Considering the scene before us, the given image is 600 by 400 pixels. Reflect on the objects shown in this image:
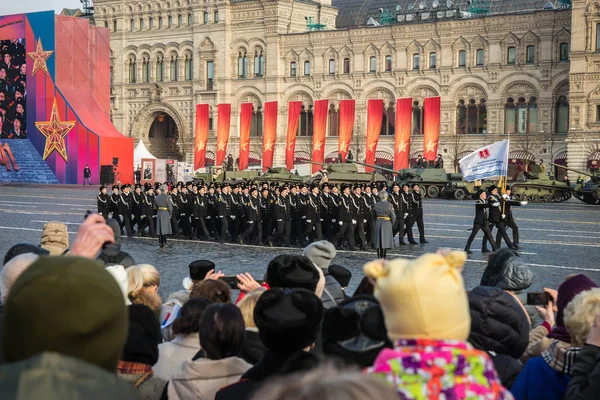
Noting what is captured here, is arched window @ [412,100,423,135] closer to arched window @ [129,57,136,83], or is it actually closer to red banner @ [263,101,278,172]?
red banner @ [263,101,278,172]

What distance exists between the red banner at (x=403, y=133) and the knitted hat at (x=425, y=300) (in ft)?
130

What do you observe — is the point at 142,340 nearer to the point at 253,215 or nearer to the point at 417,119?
the point at 253,215

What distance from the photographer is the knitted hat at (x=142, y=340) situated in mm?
3844

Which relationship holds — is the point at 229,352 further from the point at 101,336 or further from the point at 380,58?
the point at 380,58

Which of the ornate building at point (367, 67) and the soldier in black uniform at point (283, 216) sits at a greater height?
the ornate building at point (367, 67)

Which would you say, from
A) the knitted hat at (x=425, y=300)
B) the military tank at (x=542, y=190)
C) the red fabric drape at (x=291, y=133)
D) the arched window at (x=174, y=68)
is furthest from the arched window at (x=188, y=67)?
the knitted hat at (x=425, y=300)

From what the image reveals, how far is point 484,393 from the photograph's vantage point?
92.1 inches

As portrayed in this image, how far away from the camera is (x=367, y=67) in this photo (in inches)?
1948

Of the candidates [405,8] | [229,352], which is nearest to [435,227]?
[229,352]

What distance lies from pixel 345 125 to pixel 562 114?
1157 cm

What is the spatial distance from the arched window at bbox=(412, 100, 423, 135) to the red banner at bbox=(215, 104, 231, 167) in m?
10.5

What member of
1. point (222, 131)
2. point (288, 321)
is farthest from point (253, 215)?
point (222, 131)

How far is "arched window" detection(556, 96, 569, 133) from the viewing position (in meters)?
44.9

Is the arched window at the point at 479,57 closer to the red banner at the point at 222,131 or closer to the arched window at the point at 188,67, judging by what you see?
the red banner at the point at 222,131
